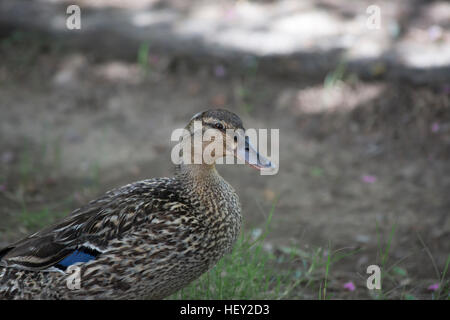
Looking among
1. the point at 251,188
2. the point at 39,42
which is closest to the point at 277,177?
the point at 251,188

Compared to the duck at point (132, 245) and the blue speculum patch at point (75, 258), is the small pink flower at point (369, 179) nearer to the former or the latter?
the duck at point (132, 245)

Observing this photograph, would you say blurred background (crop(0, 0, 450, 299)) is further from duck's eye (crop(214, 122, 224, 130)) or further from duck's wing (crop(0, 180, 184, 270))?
duck's eye (crop(214, 122, 224, 130))

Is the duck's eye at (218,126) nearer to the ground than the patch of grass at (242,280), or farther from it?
farther from it

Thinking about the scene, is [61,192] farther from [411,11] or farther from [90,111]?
[411,11]

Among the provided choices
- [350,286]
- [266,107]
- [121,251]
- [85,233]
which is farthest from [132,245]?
[266,107]

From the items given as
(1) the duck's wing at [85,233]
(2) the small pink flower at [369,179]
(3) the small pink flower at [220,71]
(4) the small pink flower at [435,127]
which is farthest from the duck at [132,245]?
(3) the small pink flower at [220,71]

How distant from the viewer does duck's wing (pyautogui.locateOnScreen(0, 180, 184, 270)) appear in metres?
3.01

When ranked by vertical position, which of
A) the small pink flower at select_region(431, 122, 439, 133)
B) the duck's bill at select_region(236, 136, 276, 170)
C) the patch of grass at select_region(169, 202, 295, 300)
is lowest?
the patch of grass at select_region(169, 202, 295, 300)

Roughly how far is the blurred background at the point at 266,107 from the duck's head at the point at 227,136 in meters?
1.34

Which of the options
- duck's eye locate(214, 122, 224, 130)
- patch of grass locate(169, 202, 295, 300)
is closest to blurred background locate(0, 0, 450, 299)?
patch of grass locate(169, 202, 295, 300)

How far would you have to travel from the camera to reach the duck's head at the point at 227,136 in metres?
3.08

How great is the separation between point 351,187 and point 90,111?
3.28 m

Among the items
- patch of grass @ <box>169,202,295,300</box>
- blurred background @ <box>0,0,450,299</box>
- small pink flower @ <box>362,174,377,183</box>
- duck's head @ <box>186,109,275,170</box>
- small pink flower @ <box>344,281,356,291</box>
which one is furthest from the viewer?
small pink flower @ <box>362,174,377,183</box>

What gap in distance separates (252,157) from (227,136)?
0.65 ft
